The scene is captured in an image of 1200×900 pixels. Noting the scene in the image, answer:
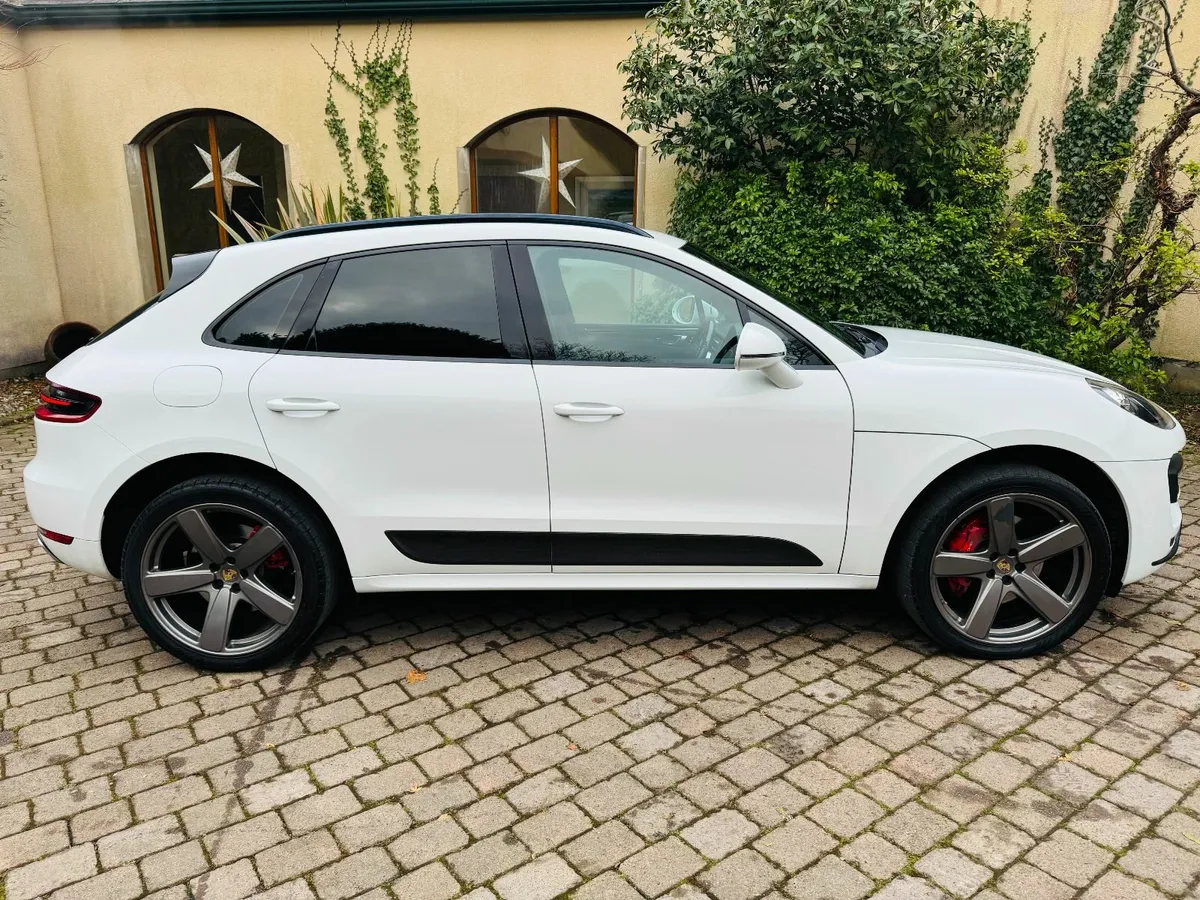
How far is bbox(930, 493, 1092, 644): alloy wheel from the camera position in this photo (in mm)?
3482

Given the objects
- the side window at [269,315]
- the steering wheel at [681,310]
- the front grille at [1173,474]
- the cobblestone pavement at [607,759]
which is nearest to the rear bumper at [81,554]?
the cobblestone pavement at [607,759]

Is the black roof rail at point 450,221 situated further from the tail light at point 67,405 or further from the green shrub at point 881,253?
the green shrub at point 881,253

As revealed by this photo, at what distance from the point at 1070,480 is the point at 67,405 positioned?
3.94 metres

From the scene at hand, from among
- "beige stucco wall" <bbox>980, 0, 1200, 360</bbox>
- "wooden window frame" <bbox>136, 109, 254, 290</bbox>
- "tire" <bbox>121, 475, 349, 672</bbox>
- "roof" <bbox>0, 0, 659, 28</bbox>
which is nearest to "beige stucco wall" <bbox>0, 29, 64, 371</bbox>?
"roof" <bbox>0, 0, 659, 28</bbox>

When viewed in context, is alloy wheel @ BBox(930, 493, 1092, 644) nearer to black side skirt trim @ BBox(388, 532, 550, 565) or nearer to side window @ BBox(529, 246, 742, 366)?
side window @ BBox(529, 246, 742, 366)

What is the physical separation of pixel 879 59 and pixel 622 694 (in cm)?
538

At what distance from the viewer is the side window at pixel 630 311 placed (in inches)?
136

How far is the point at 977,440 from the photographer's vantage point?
11.2 feet

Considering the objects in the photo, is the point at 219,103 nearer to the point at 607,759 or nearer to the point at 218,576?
the point at 218,576

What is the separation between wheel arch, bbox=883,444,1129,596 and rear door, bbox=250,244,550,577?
1.48 meters

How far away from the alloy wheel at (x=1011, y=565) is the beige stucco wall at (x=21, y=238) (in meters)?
9.61

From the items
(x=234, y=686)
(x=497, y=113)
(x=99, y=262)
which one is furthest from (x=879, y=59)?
(x=99, y=262)

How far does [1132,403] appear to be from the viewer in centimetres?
360

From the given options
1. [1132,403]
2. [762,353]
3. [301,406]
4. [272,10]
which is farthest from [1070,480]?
[272,10]
